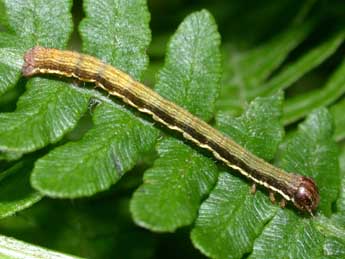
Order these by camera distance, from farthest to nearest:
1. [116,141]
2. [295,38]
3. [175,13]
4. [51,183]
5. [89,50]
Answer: [175,13] < [295,38] < [89,50] < [116,141] < [51,183]

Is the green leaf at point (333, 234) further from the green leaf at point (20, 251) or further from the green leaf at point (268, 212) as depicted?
the green leaf at point (20, 251)

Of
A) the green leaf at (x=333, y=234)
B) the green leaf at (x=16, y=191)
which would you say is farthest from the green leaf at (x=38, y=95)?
the green leaf at (x=333, y=234)

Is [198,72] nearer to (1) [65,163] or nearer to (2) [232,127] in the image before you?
(2) [232,127]

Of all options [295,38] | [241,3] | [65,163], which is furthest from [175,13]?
[65,163]

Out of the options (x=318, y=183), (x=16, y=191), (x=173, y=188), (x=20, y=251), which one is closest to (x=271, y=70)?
(x=318, y=183)

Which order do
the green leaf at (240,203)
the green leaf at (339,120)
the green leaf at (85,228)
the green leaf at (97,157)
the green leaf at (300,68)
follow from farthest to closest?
the green leaf at (300,68) → the green leaf at (339,120) → the green leaf at (85,228) → the green leaf at (240,203) → the green leaf at (97,157)

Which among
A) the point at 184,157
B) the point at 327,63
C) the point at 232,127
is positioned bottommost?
the point at 184,157
